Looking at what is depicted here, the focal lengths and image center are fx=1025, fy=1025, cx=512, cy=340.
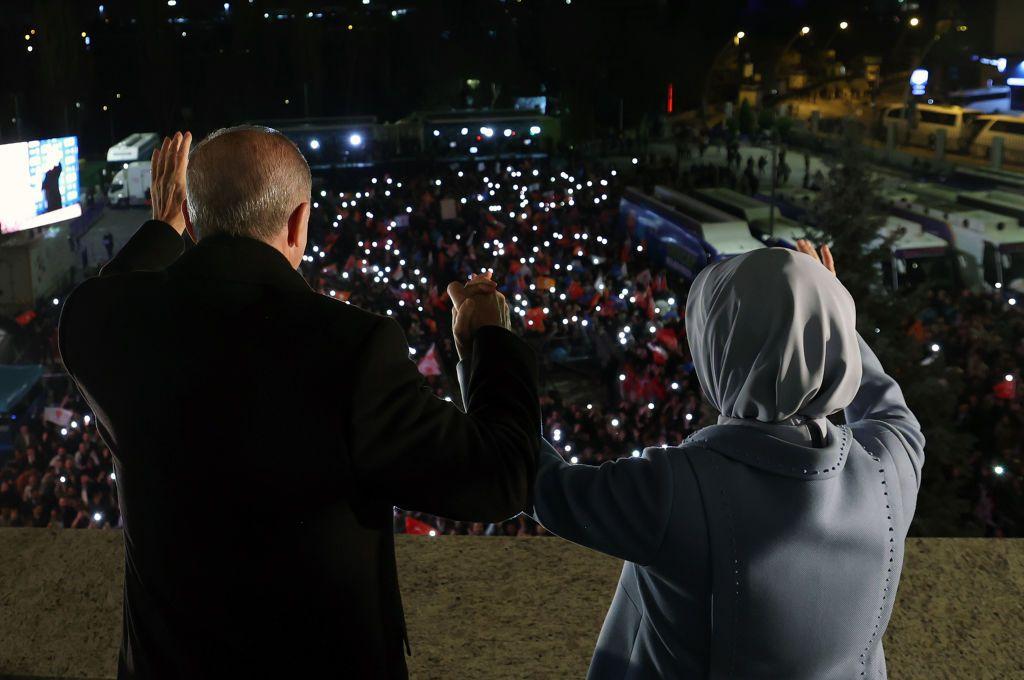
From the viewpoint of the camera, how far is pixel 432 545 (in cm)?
243

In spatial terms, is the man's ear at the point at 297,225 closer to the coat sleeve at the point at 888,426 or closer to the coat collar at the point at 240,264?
the coat collar at the point at 240,264

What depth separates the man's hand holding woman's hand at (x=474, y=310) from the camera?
1.43 meters

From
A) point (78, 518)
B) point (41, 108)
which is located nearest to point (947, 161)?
point (78, 518)

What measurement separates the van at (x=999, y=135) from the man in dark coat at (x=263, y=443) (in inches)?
1303

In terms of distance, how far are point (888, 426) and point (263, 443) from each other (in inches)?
37.3

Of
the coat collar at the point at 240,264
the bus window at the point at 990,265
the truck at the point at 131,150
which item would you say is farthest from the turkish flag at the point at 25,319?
the coat collar at the point at 240,264

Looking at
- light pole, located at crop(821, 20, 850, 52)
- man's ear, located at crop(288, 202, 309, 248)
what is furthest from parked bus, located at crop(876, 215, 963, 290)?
light pole, located at crop(821, 20, 850, 52)

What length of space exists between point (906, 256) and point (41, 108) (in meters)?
31.6

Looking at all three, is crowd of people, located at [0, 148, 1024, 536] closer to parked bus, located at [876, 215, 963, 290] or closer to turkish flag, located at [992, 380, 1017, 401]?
turkish flag, located at [992, 380, 1017, 401]

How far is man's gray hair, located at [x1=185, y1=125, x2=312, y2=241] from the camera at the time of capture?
1.27 meters

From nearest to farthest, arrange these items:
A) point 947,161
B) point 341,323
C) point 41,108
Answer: point 341,323
point 947,161
point 41,108

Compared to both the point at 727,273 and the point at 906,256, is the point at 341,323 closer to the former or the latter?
the point at 727,273

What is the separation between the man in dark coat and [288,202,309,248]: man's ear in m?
0.01

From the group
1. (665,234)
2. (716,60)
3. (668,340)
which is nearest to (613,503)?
(668,340)
